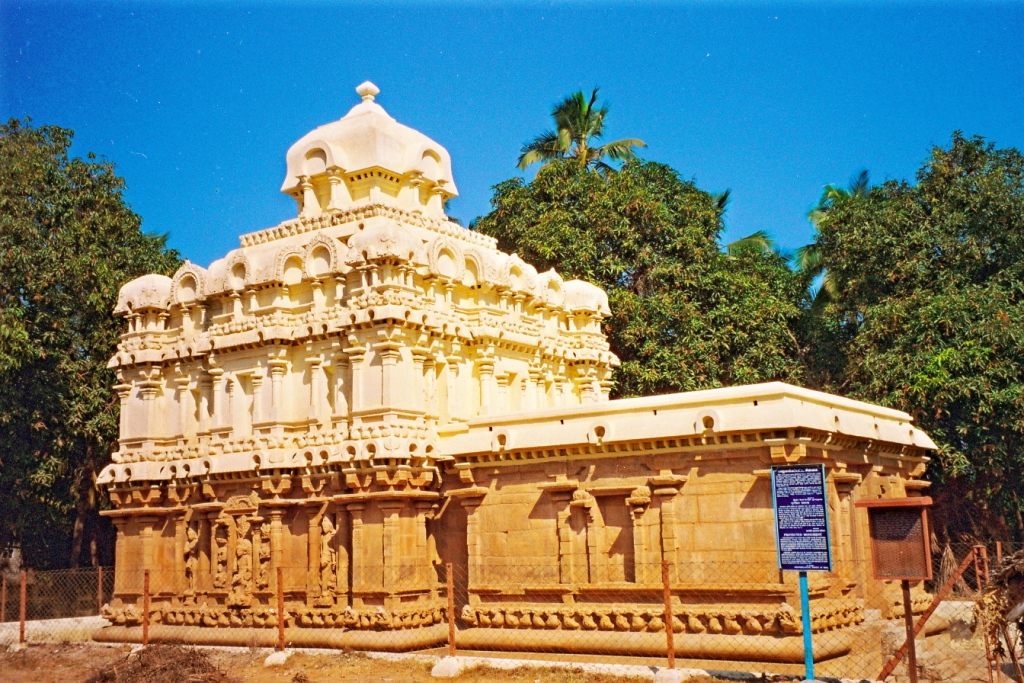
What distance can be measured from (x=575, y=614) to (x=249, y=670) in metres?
5.23

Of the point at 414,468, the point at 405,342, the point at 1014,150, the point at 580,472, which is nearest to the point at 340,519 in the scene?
the point at 414,468

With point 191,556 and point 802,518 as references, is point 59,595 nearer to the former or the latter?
point 191,556

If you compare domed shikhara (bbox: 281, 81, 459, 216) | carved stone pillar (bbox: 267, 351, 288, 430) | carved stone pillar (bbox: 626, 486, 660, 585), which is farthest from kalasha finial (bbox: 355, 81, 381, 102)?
carved stone pillar (bbox: 626, 486, 660, 585)

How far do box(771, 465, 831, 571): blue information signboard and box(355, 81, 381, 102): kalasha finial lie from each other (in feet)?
46.0

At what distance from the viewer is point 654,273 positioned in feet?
101

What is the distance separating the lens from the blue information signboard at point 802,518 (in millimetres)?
12227

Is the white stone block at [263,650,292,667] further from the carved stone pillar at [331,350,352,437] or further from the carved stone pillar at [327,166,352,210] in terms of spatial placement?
the carved stone pillar at [327,166,352,210]

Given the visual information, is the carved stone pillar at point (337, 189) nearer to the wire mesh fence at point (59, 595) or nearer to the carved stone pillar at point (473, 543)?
the carved stone pillar at point (473, 543)

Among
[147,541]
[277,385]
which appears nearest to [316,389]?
[277,385]

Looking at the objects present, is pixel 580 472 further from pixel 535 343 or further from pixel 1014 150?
pixel 1014 150

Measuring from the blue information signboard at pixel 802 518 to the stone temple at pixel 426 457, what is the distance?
2.61 meters

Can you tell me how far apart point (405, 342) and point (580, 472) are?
4.26m

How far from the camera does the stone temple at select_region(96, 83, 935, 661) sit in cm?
1588

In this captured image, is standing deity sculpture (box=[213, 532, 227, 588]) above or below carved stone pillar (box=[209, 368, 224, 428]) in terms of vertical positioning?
below
